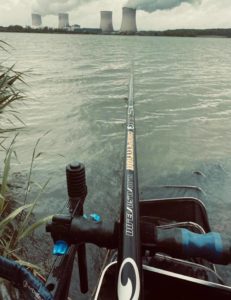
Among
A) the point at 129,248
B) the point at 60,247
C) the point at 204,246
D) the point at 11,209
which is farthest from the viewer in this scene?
the point at 11,209

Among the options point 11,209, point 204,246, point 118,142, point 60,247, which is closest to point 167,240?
point 204,246

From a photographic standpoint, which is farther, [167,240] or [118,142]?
[118,142]

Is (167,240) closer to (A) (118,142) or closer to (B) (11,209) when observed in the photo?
(B) (11,209)

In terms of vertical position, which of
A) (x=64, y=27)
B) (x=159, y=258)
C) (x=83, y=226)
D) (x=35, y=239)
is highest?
(x=64, y=27)

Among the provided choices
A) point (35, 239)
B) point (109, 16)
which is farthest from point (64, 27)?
point (35, 239)

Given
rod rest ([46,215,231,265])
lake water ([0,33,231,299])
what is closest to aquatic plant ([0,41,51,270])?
lake water ([0,33,231,299])

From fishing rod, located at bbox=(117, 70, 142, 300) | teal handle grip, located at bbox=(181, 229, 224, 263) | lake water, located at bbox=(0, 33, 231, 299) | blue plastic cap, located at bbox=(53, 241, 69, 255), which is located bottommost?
lake water, located at bbox=(0, 33, 231, 299)

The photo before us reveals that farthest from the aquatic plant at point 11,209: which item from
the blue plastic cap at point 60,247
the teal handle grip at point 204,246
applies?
the teal handle grip at point 204,246

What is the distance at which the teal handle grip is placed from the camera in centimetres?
146

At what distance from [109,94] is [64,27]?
18162cm

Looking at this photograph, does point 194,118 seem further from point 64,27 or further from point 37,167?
point 64,27

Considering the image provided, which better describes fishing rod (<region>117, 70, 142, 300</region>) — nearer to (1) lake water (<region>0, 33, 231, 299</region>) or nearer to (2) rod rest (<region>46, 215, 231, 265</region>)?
(2) rod rest (<region>46, 215, 231, 265</region>)

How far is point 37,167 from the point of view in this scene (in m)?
7.40

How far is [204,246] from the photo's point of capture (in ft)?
4.81
